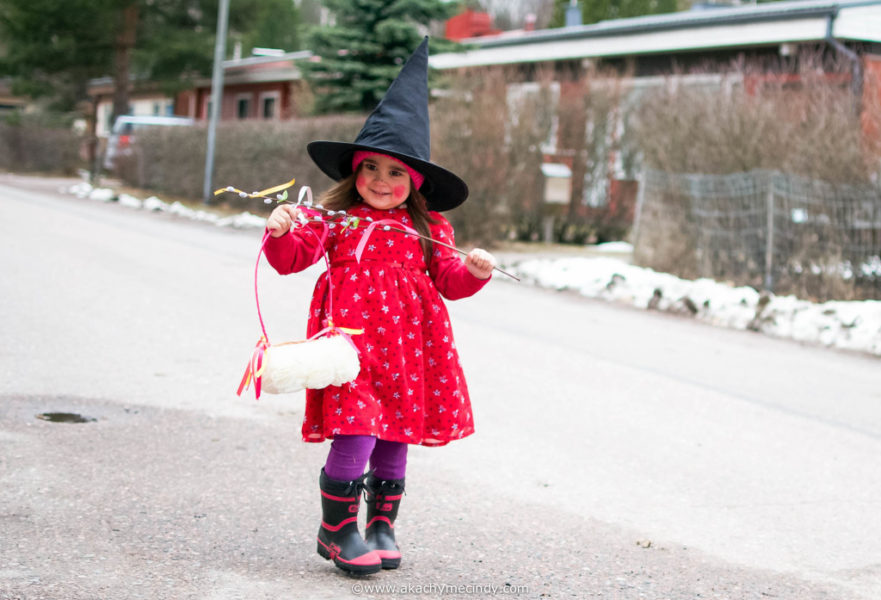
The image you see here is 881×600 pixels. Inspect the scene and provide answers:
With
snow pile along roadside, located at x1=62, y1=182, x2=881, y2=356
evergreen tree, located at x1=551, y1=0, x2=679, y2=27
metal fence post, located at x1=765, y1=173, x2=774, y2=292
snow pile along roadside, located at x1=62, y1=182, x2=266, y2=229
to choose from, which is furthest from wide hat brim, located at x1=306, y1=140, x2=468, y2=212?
evergreen tree, located at x1=551, y1=0, x2=679, y2=27

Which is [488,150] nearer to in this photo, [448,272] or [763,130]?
[763,130]

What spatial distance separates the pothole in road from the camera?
18.3 ft

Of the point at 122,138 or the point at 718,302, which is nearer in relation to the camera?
the point at 718,302

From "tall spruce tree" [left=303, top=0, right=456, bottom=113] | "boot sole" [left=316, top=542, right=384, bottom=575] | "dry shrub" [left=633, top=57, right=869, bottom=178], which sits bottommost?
"boot sole" [left=316, top=542, right=384, bottom=575]

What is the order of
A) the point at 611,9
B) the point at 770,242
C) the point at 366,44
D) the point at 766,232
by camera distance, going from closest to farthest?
the point at 770,242 → the point at 766,232 → the point at 366,44 → the point at 611,9

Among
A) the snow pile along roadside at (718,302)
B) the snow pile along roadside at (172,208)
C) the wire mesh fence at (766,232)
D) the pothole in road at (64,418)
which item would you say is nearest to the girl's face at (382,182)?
the pothole in road at (64,418)

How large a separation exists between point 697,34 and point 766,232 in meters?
9.53

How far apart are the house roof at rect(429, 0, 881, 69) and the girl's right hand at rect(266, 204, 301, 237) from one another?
55.8 ft

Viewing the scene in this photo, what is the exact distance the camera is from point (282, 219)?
348 cm

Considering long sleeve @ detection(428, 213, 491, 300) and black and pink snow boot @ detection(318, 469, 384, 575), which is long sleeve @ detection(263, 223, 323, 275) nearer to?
long sleeve @ detection(428, 213, 491, 300)

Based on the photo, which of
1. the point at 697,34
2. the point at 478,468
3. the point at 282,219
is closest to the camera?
the point at 282,219

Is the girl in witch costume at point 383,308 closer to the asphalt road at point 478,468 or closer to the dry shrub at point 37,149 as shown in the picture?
the asphalt road at point 478,468

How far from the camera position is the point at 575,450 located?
5797 mm

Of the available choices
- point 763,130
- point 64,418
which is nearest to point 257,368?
point 64,418
